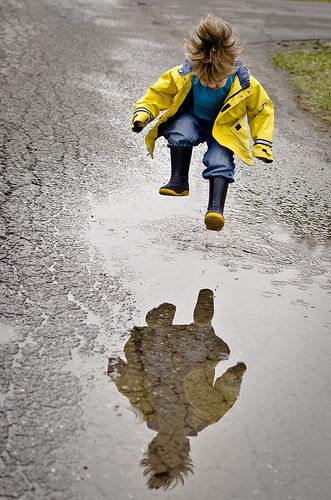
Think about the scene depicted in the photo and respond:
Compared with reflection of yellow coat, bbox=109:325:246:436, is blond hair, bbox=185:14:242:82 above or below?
above

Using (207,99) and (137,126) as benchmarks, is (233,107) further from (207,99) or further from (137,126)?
(137,126)

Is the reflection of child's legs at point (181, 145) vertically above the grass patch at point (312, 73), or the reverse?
the reflection of child's legs at point (181, 145)

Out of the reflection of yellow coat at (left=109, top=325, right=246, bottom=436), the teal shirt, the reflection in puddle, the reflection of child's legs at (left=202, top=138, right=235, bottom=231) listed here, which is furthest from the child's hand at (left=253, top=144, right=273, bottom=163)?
the reflection of yellow coat at (left=109, top=325, right=246, bottom=436)

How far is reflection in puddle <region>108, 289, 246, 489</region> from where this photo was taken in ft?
9.80

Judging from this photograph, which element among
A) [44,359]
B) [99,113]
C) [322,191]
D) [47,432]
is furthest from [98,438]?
[99,113]

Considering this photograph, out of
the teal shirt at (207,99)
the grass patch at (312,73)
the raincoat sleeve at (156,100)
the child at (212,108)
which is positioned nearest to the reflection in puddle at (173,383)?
the child at (212,108)

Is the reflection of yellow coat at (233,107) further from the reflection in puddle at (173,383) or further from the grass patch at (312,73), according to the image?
the grass patch at (312,73)

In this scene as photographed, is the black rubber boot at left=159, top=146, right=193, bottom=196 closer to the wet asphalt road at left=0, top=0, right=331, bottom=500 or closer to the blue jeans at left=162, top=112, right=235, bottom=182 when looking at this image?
the blue jeans at left=162, top=112, right=235, bottom=182

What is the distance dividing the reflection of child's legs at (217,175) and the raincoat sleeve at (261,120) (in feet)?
0.65

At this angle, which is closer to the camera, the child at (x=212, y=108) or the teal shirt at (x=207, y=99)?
the child at (x=212, y=108)

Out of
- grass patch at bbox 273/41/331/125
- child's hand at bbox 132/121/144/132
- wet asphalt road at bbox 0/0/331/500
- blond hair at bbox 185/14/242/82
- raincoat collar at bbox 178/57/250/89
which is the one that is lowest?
grass patch at bbox 273/41/331/125

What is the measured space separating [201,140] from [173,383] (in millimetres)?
2153

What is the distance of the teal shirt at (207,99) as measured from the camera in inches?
194

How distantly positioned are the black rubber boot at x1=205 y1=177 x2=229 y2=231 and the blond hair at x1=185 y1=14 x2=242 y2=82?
2.00ft
